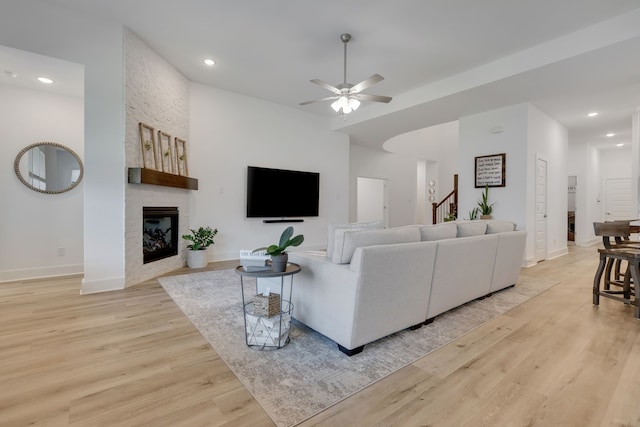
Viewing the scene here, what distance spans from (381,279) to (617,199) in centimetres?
1075

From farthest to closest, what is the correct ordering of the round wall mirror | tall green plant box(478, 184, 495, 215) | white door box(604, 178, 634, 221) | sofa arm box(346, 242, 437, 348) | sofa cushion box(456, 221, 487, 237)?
1. white door box(604, 178, 634, 221)
2. tall green plant box(478, 184, 495, 215)
3. the round wall mirror
4. sofa cushion box(456, 221, 487, 237)
5. sofa arm box(346, 242, 437, 348)

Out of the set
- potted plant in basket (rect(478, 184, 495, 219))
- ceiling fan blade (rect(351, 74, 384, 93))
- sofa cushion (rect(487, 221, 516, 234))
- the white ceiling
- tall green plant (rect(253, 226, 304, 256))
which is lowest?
tall green plant (rect(253, 226, 304, 256))

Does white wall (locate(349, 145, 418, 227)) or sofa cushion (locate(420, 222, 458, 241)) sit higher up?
white wall (locate(349, 145, 418, 227))

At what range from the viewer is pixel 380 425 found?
55.6 inches

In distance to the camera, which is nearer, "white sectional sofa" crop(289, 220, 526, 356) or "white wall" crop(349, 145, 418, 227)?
"white sectional sofa" crop(289, 220, 526, 356)

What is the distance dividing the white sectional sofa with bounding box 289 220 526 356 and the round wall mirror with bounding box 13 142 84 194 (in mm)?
3974

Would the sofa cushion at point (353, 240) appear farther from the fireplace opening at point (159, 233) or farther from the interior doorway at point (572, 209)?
the interior doorway at point (572, 209)

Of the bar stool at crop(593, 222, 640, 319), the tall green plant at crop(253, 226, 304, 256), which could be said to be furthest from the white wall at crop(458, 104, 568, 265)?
the tall green plant at crop(253, 226, 304, 256)

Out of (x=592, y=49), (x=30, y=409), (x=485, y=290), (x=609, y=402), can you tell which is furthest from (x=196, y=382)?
(x=592, y=49)

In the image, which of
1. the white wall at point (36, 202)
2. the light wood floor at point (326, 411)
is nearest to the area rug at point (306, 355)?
the light wood floor at point (326, 411)

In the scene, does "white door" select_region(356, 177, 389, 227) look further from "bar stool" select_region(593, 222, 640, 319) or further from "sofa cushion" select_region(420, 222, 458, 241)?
"sofa cushion" select_region(420, 222, 458, 241)

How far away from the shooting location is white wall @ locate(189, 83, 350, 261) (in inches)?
203

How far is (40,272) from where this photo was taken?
412cm

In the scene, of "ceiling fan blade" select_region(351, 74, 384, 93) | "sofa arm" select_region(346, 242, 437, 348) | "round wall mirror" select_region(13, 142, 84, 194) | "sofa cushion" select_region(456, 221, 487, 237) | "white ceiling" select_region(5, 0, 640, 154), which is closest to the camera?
"sofa arm" select_region(346, 242, 437, 348)
